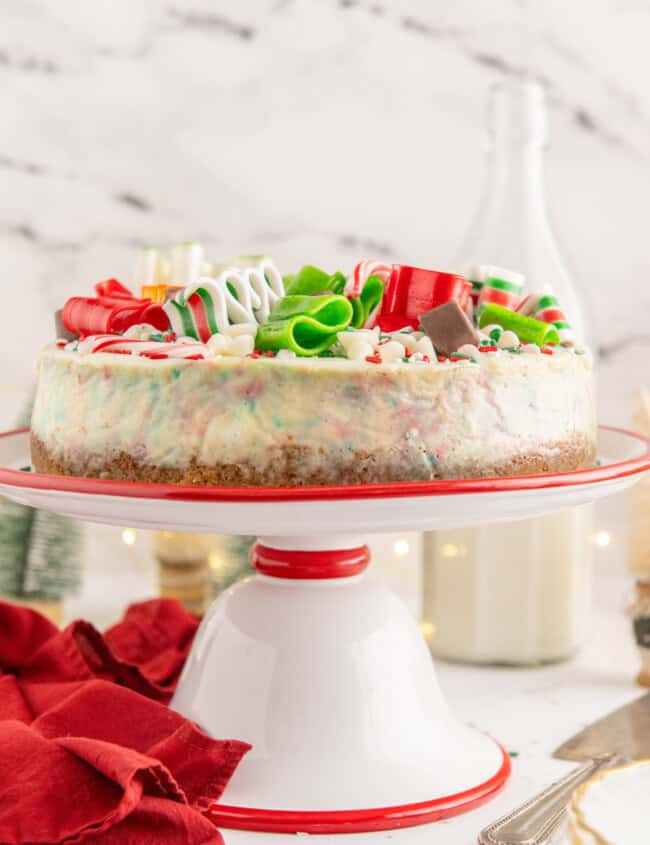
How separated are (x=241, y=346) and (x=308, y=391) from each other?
3.5 inches

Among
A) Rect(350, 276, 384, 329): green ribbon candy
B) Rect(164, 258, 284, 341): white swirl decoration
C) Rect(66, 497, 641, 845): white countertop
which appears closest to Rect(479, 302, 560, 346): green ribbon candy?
Rect(350, 276, 384, 329): green ribbon candy

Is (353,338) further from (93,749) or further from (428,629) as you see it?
(428,629)

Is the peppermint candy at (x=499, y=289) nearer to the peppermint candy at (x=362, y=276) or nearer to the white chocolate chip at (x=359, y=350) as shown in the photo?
the peppermint candy at (x=362, y=276)

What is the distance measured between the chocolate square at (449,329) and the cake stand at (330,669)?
0.15 metres

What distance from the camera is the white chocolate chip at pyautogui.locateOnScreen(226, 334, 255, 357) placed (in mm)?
1092

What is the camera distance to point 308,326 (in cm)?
110

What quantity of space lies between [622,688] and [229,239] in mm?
997

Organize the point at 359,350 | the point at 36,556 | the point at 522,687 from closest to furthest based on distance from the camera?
the point at 359,350, the point at 522,687, the point at 36,556

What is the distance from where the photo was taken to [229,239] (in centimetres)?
214

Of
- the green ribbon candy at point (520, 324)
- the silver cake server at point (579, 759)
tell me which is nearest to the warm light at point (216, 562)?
the silver cake server at point (579, 759)

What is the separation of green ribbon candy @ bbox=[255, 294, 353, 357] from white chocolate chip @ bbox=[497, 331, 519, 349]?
15 cm

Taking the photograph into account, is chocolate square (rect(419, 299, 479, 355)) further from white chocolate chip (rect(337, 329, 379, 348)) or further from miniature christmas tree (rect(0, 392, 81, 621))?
miniature christmas tree (rect(0, 392, 81, 621))

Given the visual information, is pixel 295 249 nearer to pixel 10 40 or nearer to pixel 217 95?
pixel 217 95

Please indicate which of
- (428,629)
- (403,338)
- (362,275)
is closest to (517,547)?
(428,629)
